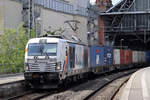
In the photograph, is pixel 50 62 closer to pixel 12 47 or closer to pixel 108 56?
pixel 12 47

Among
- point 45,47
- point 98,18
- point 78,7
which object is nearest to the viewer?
point 45,47

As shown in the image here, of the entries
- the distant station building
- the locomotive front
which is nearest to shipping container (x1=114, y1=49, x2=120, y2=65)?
the distant station building

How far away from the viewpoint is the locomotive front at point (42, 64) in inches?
614

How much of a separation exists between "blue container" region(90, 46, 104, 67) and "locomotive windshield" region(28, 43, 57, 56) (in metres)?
7.93

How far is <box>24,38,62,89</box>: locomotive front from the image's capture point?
614 inches

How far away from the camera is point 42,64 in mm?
15773

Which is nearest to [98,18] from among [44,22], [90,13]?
[90,13]

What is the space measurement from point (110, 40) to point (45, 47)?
50.7 meters

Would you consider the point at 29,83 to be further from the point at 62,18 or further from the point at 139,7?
the point at 139,7

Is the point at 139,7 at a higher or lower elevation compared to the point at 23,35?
higher

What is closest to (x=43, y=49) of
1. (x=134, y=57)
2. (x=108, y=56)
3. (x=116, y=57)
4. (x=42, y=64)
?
(x=42, y=64)

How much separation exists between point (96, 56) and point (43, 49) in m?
9.87

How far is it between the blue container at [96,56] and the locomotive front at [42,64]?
7969 millimetres

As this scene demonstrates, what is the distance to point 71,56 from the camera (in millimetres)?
17594
